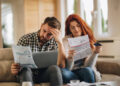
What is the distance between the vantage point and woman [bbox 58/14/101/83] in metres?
1.82

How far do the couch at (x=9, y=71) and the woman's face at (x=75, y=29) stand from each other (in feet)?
1.47

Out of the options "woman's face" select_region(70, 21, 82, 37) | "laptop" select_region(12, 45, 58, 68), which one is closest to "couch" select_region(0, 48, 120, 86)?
"laptop" select_region(12, 45, 58, 68)

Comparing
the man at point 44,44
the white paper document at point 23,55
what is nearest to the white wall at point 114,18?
the man at point 44,44

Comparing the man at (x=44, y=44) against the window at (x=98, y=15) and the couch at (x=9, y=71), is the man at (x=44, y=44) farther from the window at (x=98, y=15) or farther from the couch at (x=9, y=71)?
the window at (x=98, y=15)

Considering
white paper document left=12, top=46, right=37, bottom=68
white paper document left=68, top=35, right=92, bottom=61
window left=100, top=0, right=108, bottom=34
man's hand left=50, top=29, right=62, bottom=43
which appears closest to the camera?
white paper document left=12, top=46, right=37, bottom=68

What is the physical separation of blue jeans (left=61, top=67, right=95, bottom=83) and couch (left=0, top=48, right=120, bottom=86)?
0.81 feet

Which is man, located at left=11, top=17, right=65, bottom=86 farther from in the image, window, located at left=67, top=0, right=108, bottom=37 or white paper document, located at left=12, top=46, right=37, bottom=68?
window, located at left=67, top=0, right=108, bottom=37

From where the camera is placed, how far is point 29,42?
6.93ft

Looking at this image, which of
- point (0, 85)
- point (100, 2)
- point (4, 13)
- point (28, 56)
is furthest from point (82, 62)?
point (4, 13)

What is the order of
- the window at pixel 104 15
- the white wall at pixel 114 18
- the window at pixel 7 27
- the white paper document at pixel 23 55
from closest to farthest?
the white paper document at pixel 23 55, the white wall at pixel 114 18, the window at pixel 104 15, the window at pixel 7 27

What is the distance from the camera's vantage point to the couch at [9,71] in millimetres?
2029

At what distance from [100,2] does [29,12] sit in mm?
1755

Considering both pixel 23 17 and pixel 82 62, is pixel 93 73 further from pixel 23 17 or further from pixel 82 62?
pixel 23 17

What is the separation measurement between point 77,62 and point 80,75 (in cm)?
18
